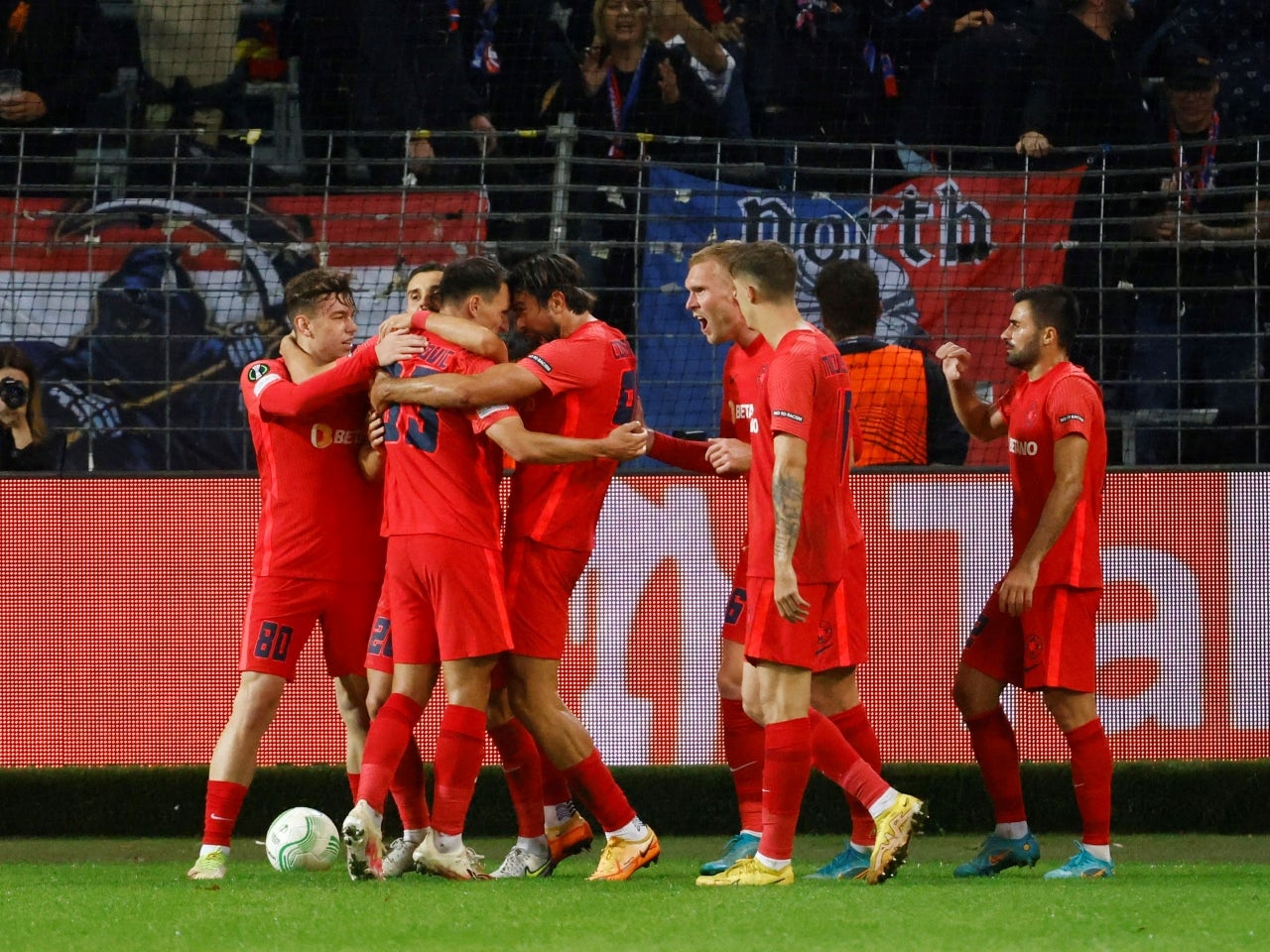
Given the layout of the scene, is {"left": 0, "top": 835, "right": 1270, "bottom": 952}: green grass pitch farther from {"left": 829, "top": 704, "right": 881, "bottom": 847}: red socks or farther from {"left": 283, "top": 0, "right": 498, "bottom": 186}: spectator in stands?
{"left": 283, "top": 0, "right": 498, "bottom": 186}: spectator in stands

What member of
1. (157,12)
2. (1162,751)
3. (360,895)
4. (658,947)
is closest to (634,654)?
(1162,751)

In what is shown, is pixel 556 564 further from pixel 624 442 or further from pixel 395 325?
pixel 395 325

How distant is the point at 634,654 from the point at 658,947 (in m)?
3.58

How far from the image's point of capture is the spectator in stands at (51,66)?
11.3m

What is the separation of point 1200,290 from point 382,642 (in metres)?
4.45

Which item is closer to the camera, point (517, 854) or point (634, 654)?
point (517, 854)

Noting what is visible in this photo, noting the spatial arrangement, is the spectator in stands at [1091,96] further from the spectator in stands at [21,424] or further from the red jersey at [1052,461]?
the spectator in stands at [21,424]

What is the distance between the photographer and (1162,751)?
24.1 feet

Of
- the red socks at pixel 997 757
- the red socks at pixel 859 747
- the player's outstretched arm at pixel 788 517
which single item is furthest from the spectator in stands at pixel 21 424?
the red socks at pixel 997 757

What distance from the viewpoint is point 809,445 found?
17.1 ft

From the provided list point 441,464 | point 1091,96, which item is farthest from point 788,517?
point 1091,96

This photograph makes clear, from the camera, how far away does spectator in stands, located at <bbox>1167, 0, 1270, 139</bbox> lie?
1084cm

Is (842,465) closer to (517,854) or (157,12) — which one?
(517,854)

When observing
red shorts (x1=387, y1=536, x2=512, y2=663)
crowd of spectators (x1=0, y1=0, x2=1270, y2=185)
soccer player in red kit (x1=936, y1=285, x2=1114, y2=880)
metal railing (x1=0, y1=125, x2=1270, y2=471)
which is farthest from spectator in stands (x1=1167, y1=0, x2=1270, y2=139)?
red shorts (x1=387, y1=536, x2=512, y2=663)
